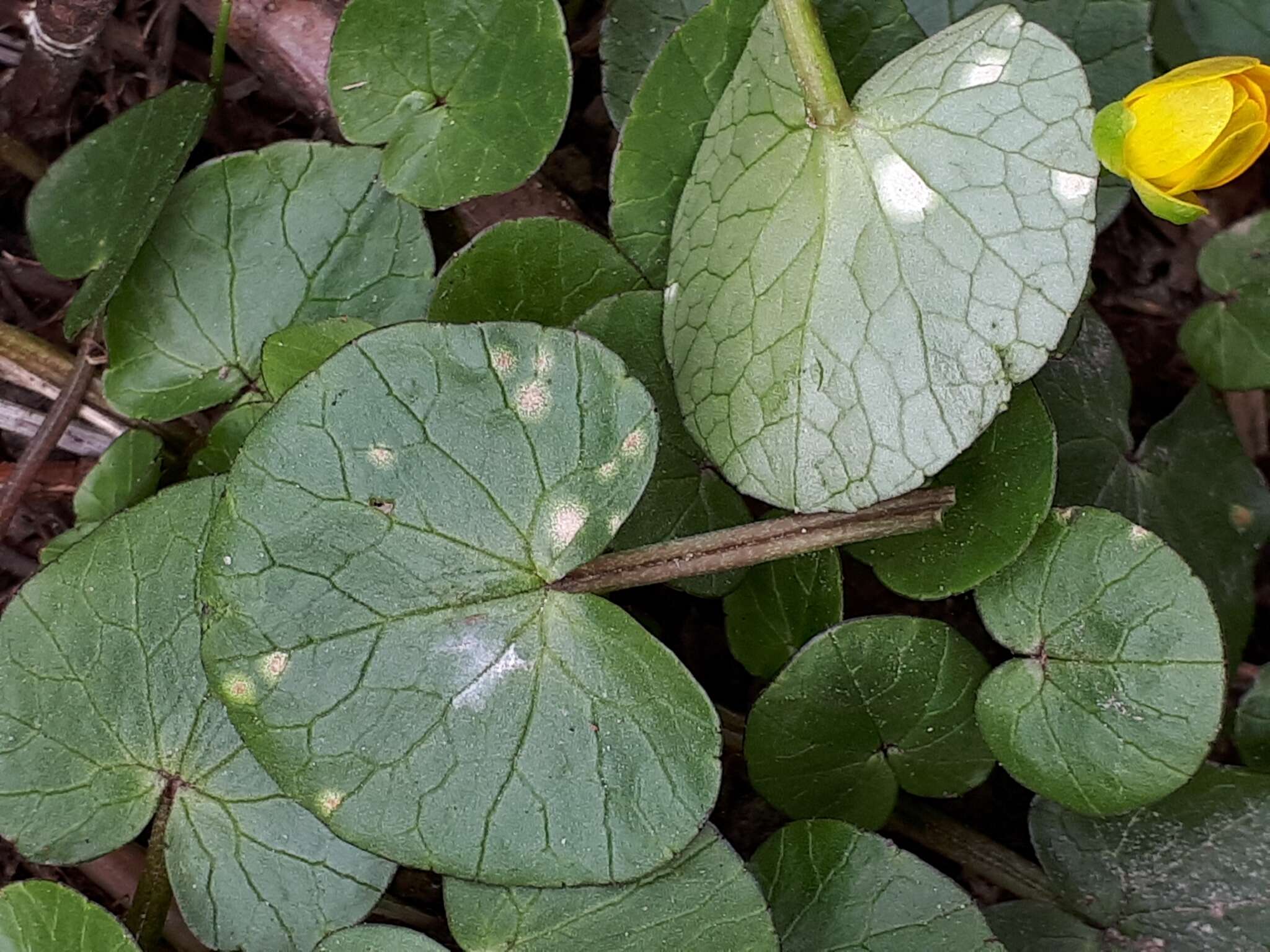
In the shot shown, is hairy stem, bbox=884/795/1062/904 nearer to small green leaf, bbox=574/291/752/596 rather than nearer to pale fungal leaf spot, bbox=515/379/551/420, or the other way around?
small green leaf, bbox=574/291/752/596

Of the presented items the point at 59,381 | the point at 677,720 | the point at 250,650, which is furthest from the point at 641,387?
the point at 59,381

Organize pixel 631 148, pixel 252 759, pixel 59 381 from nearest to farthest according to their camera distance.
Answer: pixel 252 759, pixel 631 148, pixel 59 381

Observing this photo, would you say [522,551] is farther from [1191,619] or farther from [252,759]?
[1191,619]

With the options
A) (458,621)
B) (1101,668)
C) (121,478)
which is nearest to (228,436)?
(121,478)

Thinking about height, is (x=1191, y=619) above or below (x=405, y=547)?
below

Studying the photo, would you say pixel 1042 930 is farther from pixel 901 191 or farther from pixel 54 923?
pixel 54 923

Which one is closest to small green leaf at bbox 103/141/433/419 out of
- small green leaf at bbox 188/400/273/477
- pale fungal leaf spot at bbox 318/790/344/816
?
small green leaf at bbox 188/400/273/477

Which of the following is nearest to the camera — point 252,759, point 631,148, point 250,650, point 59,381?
point 250,650

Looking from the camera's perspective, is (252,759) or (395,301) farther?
(395,301)

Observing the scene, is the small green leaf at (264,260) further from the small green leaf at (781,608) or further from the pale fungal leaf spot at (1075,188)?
the pale fungal leaf spot at (1075,188)
